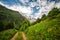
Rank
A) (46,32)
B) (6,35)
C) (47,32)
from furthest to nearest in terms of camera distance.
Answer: (6,35) → (46,32) → (47,32)

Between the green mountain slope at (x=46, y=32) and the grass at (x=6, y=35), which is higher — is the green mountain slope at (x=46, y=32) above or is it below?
above

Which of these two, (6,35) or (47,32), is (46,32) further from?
(6,35)

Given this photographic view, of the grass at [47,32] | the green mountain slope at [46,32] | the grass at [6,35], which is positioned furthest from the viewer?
the grass at [6,35]

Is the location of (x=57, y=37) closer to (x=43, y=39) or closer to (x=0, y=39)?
(x=43, y=39)

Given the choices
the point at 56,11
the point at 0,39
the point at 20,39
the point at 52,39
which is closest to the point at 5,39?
the point at 0,39

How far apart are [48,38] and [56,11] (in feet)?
286

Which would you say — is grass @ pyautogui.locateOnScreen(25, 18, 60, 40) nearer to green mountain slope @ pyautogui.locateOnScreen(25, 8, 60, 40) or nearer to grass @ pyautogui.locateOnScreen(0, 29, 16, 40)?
green mountain slope @ pyautogui.locateOnScreen(25, 8, 60, 40)

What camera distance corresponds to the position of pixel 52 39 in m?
42.8

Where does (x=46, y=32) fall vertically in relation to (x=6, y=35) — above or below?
above

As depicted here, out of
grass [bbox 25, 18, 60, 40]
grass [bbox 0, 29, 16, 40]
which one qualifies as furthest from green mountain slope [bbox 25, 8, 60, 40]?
grass [bbox 0, 29, 16, 40]

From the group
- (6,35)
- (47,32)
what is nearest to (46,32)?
(47,32)

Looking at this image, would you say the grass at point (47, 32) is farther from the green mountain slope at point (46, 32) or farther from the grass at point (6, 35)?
the grass at point (6, 35)

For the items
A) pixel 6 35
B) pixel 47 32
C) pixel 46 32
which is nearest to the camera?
pixel 47 32

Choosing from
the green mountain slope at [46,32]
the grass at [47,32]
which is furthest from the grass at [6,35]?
the grass at [47,32]
